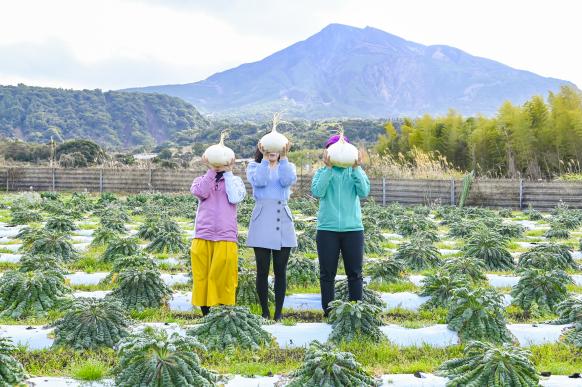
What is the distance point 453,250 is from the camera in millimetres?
9703

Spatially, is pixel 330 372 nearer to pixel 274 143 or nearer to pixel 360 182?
pixel 360 182

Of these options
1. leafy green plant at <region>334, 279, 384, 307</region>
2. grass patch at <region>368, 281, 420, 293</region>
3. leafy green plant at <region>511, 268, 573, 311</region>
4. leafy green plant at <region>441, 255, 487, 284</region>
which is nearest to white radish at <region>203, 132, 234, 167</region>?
leafy green plant at <region>334, 279, 384, 307</region>

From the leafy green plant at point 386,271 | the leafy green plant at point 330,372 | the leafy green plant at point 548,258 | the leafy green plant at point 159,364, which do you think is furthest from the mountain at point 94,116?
the leafy green plant at point 330,372

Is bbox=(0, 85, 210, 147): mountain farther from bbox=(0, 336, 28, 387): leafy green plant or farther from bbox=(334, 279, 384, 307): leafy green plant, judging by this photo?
bbox=(0, 336, 28, 387): leafy green plant

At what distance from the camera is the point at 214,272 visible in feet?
17.8

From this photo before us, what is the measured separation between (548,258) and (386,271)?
1.98m

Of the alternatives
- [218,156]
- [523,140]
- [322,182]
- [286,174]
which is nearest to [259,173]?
[286,174]

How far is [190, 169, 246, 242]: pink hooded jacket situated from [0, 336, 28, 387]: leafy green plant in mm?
1917

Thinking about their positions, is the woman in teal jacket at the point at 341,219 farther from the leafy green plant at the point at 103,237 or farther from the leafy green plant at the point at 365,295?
the leafy green plant at the point at 103,237

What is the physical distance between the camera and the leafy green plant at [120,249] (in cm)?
809

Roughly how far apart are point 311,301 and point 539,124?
1768 centimetres

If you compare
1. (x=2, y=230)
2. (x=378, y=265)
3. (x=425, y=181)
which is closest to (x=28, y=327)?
(x=378, y=265)

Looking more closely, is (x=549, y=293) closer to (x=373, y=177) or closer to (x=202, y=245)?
(x=202, y=245)

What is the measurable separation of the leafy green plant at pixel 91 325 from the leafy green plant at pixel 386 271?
10.1 ft
